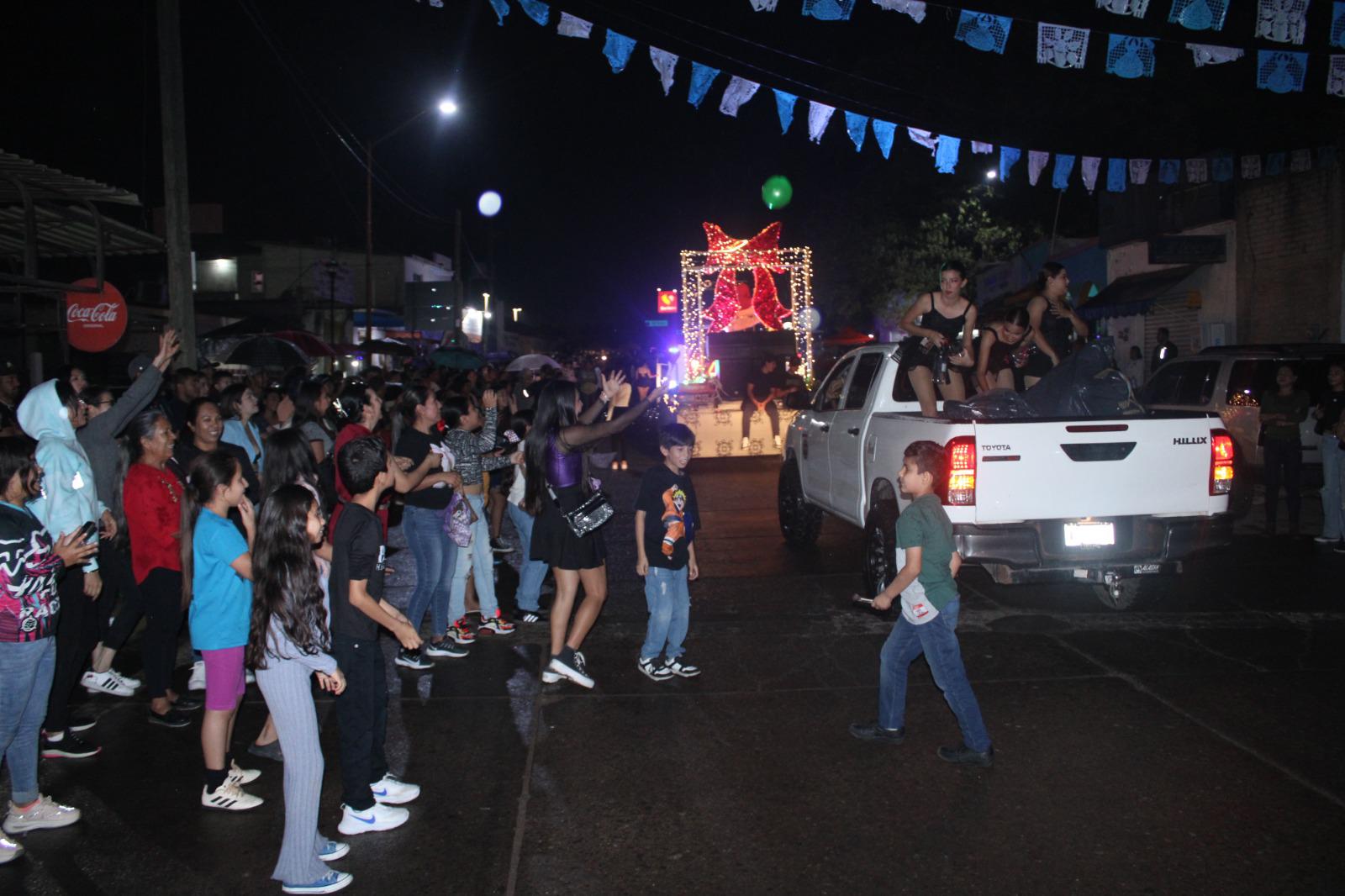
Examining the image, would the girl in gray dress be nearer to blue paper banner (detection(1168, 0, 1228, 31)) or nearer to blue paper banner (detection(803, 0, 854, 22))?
blue paper banner (detection(803, 0, 854, 22))

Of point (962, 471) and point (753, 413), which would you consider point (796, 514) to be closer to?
point (962, 471)

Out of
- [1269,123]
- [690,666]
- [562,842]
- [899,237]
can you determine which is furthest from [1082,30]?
[899,237]

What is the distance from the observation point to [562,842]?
13.7 feet

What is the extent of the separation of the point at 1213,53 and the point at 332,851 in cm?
1085

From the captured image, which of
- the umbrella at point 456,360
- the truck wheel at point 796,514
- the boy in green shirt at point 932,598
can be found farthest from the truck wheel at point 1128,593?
the umbrella at point 456,360

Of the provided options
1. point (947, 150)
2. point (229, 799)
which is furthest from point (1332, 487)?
point (229, 799)

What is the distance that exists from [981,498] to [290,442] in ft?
13.9

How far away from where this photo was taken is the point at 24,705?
4.17m

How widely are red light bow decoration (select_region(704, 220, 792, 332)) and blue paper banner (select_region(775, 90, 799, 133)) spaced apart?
67.6 ft

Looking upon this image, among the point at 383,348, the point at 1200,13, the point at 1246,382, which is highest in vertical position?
the point at 1200,13

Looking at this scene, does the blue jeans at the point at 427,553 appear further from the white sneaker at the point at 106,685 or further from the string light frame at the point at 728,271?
the string light frame at the point at 728,271

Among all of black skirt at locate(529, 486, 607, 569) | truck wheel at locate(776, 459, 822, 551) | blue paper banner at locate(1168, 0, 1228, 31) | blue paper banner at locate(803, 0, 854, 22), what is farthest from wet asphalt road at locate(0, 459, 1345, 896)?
blue paper banner at locate(803, 0, 854, 22)

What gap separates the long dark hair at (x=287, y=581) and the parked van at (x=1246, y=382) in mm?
10078

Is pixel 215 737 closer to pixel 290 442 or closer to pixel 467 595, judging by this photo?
pixel 290 442
